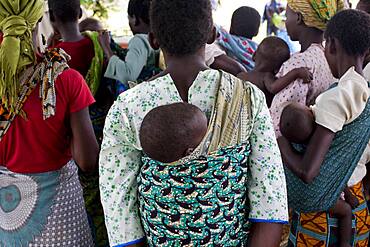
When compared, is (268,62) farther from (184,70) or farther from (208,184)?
(208,184)

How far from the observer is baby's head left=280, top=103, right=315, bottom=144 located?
1.92m

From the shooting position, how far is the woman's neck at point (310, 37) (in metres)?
2.57

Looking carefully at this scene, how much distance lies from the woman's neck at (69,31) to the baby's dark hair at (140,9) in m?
0.33

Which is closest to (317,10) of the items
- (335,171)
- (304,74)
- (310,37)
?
(310,37)

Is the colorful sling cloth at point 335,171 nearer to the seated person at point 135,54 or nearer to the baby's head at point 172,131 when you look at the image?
the baby's head at point 172,131

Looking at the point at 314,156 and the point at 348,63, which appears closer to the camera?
the point at 314,156

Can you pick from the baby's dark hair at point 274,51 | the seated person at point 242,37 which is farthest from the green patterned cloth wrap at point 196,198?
the seated person at point 242,37

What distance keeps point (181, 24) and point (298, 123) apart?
762 mm

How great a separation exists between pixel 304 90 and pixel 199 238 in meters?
1.28

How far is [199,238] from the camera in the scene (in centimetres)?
139

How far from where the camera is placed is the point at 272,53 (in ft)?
9.30

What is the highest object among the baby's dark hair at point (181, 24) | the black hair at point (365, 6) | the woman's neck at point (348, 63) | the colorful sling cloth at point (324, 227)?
the baby's dark hair at point (181, 24)

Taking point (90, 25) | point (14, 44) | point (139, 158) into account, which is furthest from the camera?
point (90, 25)

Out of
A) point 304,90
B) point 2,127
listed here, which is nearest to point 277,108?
point 304,90
